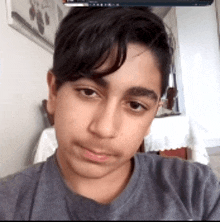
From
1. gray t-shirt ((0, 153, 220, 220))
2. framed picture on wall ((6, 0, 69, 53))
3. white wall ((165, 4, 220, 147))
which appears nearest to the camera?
gray t-shirt ((0, 153, 220, 220))

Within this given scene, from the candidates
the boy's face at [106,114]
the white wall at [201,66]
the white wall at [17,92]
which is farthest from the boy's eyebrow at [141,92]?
the white wall at [17,92]

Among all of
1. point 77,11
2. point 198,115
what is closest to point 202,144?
point 198,115

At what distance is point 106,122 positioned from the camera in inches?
5.1

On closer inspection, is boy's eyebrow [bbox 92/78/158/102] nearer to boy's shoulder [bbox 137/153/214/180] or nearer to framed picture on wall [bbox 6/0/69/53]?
boy's shoulder [bbox 137/153/214/180]

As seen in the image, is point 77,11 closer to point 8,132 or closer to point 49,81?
point 49,81

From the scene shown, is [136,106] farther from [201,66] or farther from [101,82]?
[201,66]

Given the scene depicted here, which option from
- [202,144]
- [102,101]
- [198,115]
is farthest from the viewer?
[202,144]

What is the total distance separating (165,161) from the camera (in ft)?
0.70

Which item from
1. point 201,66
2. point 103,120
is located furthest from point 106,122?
point 201,66

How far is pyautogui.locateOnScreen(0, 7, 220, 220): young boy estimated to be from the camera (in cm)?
13

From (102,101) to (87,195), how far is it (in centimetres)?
6

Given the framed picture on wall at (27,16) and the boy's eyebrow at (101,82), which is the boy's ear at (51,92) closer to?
the boy's eyebrow at (101,82)

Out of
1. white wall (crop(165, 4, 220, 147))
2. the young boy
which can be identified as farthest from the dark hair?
white wall (crop(165, 4, 220, 147))

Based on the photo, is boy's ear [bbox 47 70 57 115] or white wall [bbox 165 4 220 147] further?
white wall [bbox 165 4 220 147]
